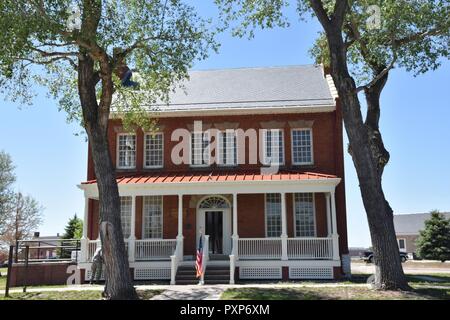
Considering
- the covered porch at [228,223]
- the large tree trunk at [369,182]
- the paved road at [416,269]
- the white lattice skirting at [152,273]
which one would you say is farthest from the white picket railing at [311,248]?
the paved road at [416,269]

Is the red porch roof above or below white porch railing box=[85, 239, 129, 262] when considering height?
above

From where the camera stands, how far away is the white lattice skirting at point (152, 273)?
Result: 1969 centimetres

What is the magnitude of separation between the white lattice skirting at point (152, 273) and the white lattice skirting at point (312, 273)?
514 centimetres

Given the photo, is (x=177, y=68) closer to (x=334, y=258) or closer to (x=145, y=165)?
(x=145, y=165)

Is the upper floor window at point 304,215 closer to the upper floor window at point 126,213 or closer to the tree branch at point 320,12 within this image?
the upper floor window at point 126,213

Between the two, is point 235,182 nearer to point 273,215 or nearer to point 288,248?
point 273,215

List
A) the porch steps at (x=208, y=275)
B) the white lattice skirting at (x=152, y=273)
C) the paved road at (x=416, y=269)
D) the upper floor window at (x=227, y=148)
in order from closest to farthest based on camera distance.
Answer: the porch steps at (x=208, y=275)
the white lattice skirting at (x=152, y=273)
the upper floor window at (x=227, y=148)
the paved road at (x=416, y=269)

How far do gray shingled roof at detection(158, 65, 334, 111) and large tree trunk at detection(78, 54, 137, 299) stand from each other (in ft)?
27.6

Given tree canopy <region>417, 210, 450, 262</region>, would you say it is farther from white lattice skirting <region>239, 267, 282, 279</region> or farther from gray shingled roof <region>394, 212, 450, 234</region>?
gray shingled roof <region>394, 212, 450, 234</region>

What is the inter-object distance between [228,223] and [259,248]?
236 cm

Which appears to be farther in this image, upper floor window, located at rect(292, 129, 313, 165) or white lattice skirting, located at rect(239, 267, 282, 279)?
upper floor window, located at rect(292, 129, 313, 165)

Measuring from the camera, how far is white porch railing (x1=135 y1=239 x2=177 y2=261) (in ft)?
66.1

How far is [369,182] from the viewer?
1427cm

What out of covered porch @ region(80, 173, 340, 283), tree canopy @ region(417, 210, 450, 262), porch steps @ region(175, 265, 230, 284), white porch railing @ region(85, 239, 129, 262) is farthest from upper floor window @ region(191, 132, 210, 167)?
tree canopy @ region(417, 210, 450, 262)
